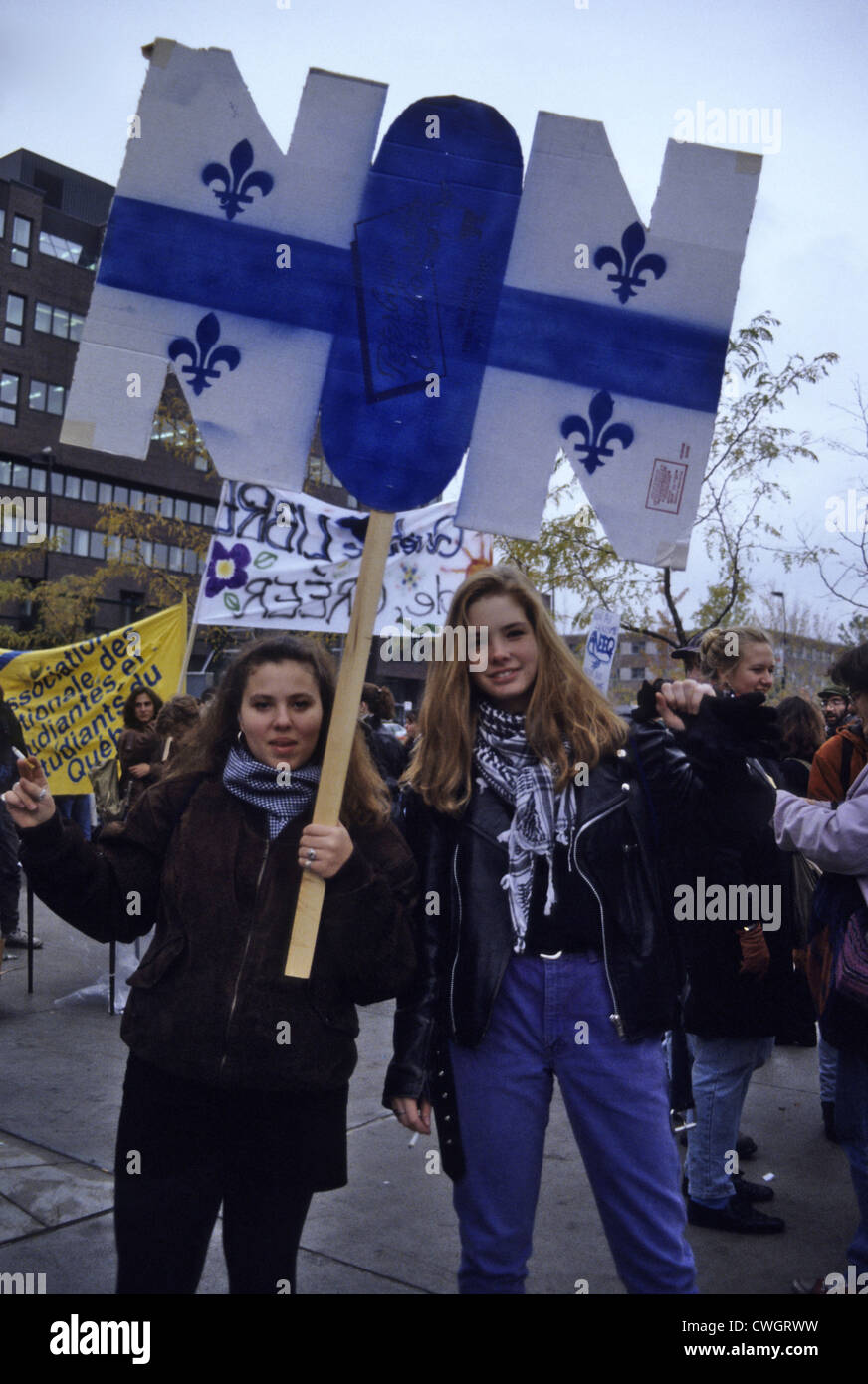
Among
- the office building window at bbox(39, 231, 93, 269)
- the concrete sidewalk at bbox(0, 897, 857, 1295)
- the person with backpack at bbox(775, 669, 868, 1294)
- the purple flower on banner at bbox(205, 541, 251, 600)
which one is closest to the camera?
the person with backpack at bbox(775, 669, 868, 1294)

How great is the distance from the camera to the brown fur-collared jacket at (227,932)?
91.6 inches

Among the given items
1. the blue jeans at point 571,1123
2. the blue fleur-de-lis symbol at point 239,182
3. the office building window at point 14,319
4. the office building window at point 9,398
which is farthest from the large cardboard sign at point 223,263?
the office building window at point 14,319

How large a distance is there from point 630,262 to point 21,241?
50.0 m

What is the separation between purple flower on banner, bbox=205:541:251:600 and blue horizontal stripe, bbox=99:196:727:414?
5543 mm

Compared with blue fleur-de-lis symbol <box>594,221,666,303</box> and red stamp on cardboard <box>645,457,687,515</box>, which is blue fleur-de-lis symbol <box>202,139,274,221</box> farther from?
red stamp on cardboard <box>645,457,687,515</box>

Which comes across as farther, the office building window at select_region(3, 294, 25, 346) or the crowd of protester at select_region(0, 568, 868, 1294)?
the office building window at select_region(3, 294, 25, 346)

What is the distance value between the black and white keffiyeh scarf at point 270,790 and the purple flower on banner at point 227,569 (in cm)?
576

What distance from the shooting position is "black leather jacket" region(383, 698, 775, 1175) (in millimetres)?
2496

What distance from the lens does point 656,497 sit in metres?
2.71

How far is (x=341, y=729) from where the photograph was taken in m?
2.47

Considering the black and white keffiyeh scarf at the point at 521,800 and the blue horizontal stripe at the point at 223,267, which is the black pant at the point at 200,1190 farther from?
the blue horizontal stripe at the point at 223,267

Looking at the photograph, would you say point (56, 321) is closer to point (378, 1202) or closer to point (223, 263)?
point (378, 1202)

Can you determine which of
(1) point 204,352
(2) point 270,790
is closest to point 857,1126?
(2) point 270,790

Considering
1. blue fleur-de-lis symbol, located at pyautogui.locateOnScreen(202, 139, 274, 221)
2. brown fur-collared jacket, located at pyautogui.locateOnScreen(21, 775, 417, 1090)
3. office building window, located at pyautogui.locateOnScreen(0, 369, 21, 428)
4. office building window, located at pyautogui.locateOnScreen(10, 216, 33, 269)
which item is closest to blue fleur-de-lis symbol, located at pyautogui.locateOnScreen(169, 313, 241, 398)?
blue fleur-de-lis symbol, located at pyautogui.locateOnScreen(202, 139, 274, 221)
